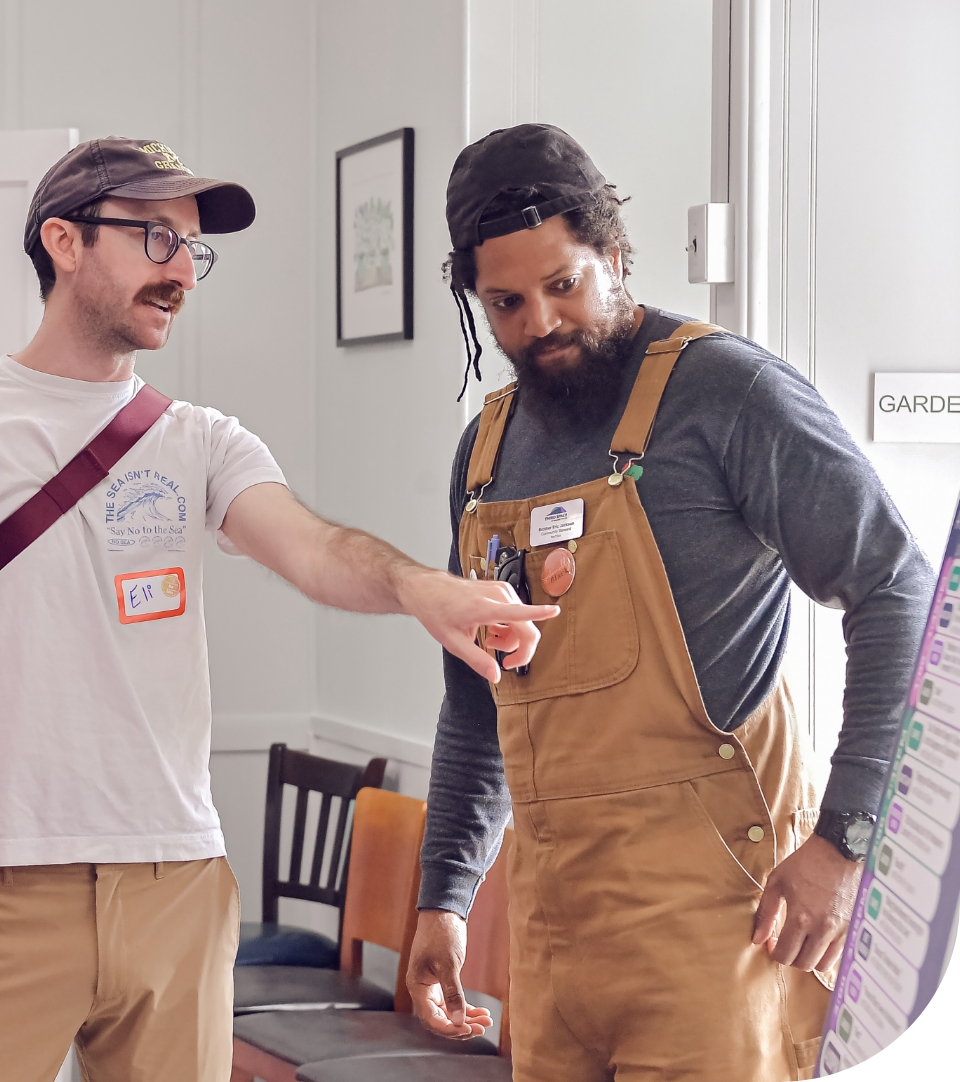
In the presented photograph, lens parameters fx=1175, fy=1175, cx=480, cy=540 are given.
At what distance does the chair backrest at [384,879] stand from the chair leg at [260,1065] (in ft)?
1.25

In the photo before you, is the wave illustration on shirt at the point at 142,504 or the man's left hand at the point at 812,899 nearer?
the man's left hand at the point at 812,899

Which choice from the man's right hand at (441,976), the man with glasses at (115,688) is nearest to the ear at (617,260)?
the man with glasses at (115,688)

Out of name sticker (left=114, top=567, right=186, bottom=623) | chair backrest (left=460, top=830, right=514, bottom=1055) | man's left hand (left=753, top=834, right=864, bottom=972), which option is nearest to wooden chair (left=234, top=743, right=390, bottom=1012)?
chair backrest (left=460, top=830, right=514, bottom=1055)

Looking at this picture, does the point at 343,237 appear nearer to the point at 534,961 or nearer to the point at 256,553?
the point at 256,553

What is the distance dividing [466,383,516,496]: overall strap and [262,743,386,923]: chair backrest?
191 centimetres

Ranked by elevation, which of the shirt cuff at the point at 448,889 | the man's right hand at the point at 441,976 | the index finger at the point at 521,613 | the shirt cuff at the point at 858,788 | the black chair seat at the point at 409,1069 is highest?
the index finger at the point at 521,613

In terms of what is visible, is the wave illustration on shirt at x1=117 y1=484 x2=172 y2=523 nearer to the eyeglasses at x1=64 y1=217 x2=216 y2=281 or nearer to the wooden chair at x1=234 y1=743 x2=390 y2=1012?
the eyeglasses at x1=64 y1=217 x2=216 y2=281

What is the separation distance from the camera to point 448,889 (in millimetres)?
1530

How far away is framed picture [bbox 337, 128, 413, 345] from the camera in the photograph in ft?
10.9

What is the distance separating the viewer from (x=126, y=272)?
1.59 m

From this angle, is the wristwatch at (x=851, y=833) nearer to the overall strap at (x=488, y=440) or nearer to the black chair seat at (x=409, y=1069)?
the overall strap at (x=488, y=440)

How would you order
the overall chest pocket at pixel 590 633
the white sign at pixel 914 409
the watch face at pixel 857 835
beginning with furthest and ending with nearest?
1. the white sign at pixel 914 409
2. the overall chest pocket at pixel 590 633
3. the watch face at pixel 857 835

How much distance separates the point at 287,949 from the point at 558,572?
2069mm

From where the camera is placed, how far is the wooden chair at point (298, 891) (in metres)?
2.78
